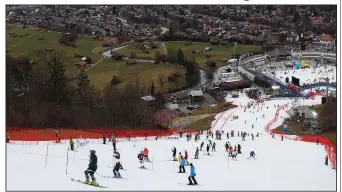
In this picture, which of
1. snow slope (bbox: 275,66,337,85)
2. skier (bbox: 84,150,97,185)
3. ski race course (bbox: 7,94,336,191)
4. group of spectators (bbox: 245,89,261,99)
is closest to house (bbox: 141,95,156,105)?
ski race course (bbox: 7,94,336,191)

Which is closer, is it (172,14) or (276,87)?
(172,14)

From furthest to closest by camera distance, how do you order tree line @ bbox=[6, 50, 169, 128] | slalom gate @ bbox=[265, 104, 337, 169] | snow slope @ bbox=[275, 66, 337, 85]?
snow slope @ bbox=[275, 66, 337, 85], tree line @ bbox=[6, 50, 169, 128], slalom gate @ bbox=[265, 104, 337, 169]

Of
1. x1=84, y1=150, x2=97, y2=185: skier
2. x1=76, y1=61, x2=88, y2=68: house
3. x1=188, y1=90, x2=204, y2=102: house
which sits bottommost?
x1=84, y1=150, x2=97, y2=185: skier

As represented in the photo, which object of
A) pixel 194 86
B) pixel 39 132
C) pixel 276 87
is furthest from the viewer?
pixel 276 87

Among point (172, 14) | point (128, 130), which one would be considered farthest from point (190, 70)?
point (128, 130)

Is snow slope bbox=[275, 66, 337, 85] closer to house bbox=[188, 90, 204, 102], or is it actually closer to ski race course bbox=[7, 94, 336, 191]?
house bbox=[188, 90, 204, 102]

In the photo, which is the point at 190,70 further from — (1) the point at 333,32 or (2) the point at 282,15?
(1) the point at 333,32

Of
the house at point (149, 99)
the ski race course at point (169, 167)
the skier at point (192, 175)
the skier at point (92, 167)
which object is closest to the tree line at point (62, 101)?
the house at point (149, 99)
